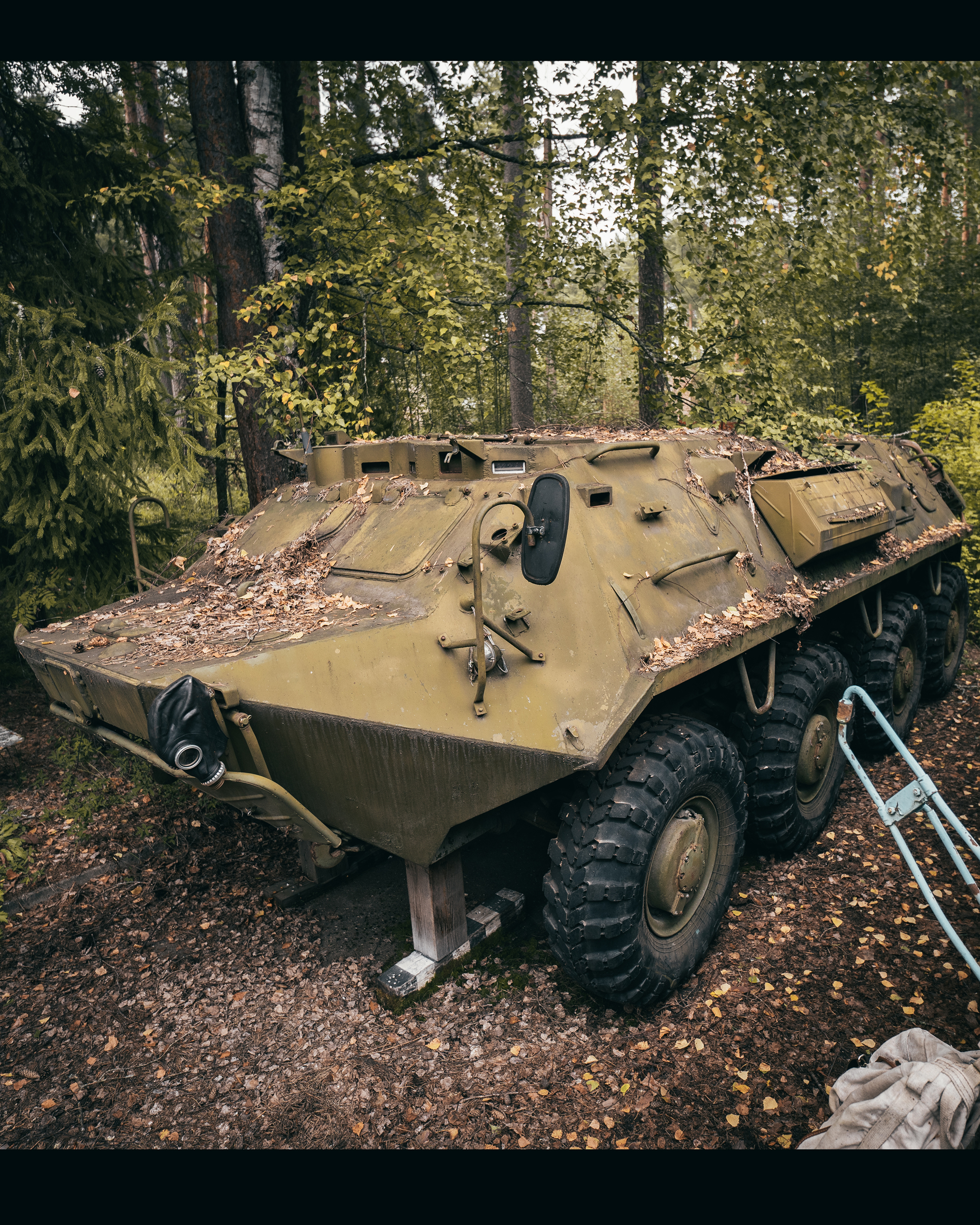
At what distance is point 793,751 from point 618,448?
1830 mm

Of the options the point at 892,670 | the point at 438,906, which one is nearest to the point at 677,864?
the point at 438,906

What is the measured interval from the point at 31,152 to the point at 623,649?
20.0 feet

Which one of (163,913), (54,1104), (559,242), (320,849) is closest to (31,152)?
(559,242)

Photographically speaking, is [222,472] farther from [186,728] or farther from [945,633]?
[945,633]

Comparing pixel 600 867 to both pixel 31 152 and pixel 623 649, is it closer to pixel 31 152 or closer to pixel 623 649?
pixel 623 649

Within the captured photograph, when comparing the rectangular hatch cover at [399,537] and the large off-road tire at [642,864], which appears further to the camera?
the rectangular hatch cover at [399,537]

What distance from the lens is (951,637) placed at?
707 centimetres

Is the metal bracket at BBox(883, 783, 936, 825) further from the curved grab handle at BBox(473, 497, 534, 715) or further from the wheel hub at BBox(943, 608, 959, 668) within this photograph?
the wheel hub at BBox(943, 608, 959, 668)

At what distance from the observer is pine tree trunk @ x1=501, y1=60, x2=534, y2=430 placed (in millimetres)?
6676

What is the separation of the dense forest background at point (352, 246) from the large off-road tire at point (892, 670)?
1.52m

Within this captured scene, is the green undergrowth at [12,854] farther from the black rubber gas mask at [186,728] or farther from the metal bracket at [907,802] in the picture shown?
the metal bracket at [907,802]

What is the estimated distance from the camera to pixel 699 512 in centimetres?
421

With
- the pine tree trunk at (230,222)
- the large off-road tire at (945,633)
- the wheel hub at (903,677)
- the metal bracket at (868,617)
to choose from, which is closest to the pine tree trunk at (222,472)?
the pine tree trunk at (230,222)

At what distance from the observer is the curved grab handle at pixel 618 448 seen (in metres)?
3.77
